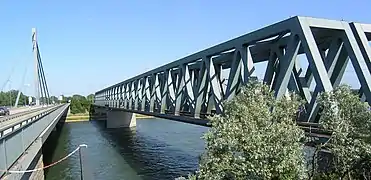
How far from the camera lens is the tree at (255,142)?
29.5 feet

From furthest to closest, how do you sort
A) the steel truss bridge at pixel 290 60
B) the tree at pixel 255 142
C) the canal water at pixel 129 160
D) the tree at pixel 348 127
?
the canal water at pixel 129 160 → the steel truss bridge at pixel 290 60 → the tree at pixel 348 127 → the tree at pixel 255 142

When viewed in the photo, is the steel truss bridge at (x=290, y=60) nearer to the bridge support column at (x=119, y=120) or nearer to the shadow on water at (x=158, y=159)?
the shadow on water at (x=158, y=159)

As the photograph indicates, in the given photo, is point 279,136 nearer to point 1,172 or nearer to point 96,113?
point 1,172

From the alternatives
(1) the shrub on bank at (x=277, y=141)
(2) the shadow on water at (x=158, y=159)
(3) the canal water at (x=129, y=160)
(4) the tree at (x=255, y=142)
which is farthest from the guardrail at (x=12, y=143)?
(2) the shadow on water at (x=158, y=159)

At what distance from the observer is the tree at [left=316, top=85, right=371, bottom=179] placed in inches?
375

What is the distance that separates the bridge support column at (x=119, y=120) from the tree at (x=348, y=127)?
91.7 metres

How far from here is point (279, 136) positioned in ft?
30.5

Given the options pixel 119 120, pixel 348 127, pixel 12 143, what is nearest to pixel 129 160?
pixel 12 143

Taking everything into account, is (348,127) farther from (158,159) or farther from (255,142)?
(158,159)

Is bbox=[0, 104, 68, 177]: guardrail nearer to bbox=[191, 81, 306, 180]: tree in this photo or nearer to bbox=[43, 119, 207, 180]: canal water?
bbox=[191, 81, 306, 180]: tree

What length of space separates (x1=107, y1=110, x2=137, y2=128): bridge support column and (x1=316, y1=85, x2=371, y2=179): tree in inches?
3609

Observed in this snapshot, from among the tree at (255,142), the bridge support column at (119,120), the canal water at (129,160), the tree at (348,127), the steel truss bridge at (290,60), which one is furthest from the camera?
the bridge support column at (119,120)

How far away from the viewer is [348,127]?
970 cm

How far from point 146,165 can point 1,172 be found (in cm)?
2787
